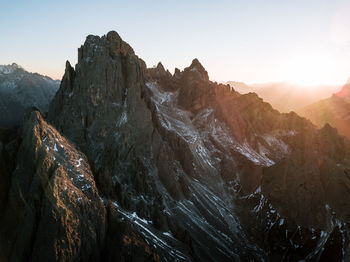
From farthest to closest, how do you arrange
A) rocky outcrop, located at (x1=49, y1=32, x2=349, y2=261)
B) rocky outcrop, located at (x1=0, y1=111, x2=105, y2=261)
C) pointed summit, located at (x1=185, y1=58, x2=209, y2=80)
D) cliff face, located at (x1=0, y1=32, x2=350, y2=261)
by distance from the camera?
pointed summit, located at (x1=185, y1=58, x2=209, y2=80), rocky outcrop, located at (x1=49, y1=32, x2=349, y2=261), cliff face, located at (x1=0, y1=32, x2=350, y2=261), rocky outcrop, located at (x1=0, y1=111, x2=105, y2=261)

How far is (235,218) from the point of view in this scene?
117875mm

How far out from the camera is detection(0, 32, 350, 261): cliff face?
181 ft

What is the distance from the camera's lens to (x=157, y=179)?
341 ft

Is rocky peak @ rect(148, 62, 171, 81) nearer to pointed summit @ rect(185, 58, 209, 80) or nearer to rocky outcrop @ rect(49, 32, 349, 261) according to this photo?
A: pointed summit @ rect(185, 58, 209, 80)

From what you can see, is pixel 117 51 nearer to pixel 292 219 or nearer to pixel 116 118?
pixel 116 118

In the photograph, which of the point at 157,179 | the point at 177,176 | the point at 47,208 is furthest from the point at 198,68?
the point at 47,208

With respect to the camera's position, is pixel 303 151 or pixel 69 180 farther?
pixel 303 151

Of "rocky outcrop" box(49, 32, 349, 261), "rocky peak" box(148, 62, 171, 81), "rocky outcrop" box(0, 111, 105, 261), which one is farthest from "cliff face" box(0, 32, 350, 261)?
"rocky peak" box(148, 62, 171, 81)

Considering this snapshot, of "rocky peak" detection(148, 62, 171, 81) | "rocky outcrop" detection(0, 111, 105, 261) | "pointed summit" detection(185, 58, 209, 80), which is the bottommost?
"rocky outcrop" detection(0, 111, 105, 261)

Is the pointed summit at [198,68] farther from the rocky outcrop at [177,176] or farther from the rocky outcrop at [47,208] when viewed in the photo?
the rocky outcrop at [47,208]

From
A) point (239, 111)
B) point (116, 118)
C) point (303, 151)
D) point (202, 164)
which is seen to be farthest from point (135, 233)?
point (239, 111)

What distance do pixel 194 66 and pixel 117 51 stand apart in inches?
2943

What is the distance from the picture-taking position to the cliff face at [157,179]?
5528cm

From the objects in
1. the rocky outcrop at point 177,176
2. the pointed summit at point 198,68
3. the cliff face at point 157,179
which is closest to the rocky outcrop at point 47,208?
the cliff face at point 157,179
